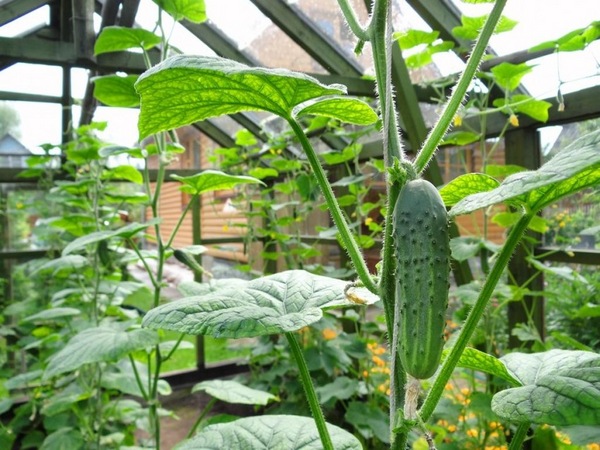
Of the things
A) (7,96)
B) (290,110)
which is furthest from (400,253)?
(7,96)

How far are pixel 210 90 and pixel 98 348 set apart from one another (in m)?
0.75

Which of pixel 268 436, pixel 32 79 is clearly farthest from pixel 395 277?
pixel 32 79

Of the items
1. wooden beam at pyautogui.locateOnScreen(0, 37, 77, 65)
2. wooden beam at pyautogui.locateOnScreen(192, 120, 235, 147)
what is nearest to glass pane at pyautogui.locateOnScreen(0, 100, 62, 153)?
wooden beam at pyautogui.locateOnScreen(192, 120, 235, 147)

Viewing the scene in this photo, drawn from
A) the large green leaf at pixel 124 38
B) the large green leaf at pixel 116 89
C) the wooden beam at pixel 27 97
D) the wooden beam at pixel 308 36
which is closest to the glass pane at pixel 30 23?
the wooden beam at pixel 27 97

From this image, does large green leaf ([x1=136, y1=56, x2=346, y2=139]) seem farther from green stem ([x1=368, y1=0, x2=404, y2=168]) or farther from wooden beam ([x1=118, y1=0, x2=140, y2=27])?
wooden beam ([x1=118, y1=0, x2=140, y2=27])

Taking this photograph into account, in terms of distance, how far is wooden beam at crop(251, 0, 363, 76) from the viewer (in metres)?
2.32

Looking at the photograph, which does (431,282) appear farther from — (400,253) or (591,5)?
(591,5)

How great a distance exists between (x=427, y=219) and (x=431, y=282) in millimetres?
54

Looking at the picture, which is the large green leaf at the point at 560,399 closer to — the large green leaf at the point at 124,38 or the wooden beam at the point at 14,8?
the large green leaf at the point at 124,38

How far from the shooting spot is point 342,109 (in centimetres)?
59

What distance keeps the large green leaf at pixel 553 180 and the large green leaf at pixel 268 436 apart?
404mm

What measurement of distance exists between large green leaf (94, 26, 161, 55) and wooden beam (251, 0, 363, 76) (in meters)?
1.12

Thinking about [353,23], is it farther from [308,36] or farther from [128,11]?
[128,11]

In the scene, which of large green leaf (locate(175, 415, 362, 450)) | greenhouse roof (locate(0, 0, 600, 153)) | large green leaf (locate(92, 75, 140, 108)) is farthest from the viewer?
greenhouse roof (locate(0, 0, 600, 153))
